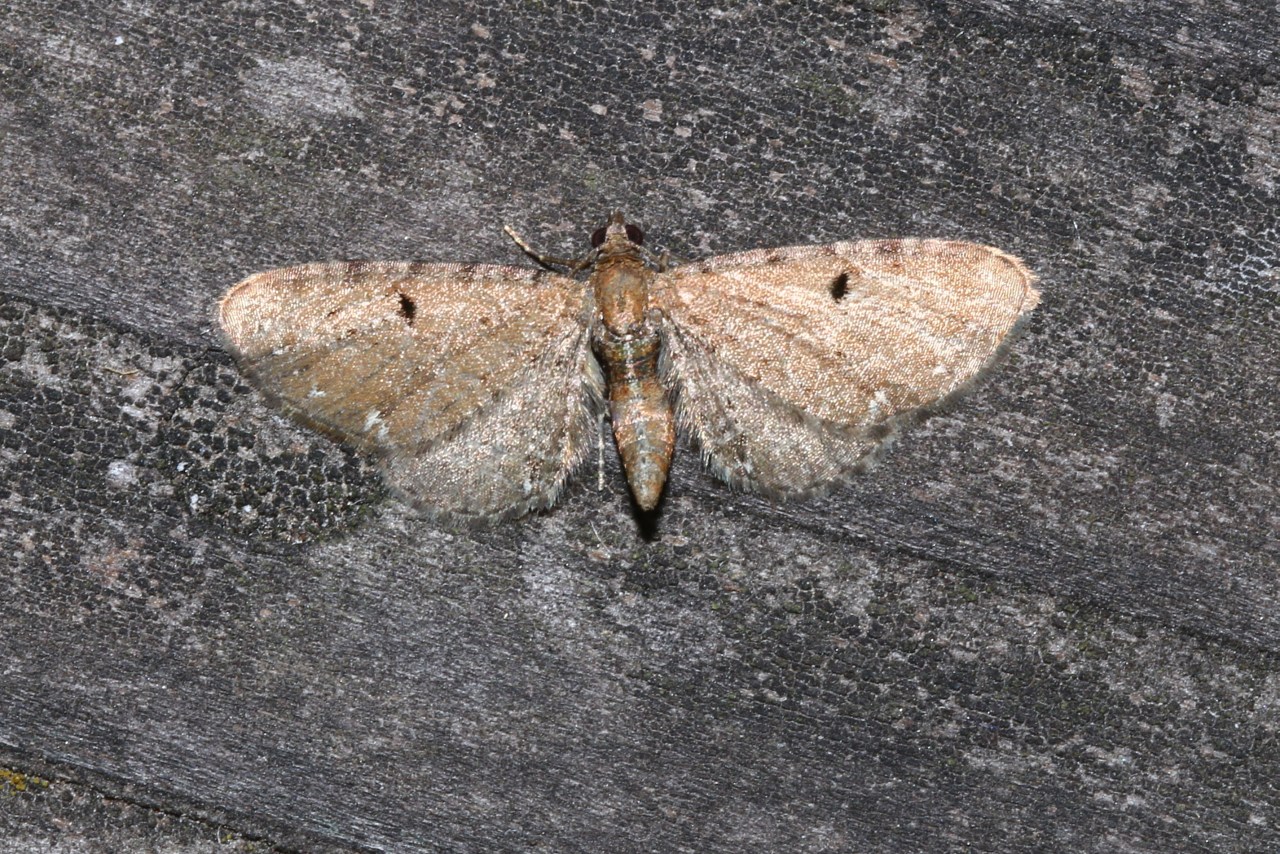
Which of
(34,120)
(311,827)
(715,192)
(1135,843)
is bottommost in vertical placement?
(311,827)

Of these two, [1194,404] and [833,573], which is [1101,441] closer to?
[1194,404]

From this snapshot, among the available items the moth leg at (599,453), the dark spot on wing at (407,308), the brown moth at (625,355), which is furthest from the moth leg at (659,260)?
the dark spot on wing at (407,308)

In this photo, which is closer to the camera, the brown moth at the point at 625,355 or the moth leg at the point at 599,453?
the brown moth at the point at 625,355

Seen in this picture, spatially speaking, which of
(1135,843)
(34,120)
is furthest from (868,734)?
(34,120)

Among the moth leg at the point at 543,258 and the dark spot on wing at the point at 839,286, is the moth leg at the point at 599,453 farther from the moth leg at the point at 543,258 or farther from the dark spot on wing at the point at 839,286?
the dark spot on wing at the point at 839,286

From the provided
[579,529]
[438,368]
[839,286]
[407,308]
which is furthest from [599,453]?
[839,286]

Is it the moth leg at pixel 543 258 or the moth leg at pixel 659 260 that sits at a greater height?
the moth leg at pixel 659 260
